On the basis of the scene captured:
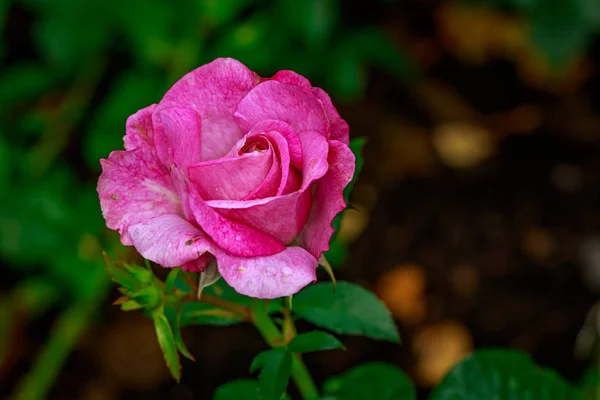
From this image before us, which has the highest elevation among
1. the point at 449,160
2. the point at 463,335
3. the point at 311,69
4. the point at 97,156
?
the point at 311,69

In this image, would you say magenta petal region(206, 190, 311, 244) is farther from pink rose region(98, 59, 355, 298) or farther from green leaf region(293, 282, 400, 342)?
green leaf region(293, 282, 400, 342)

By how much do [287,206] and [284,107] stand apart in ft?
0.32

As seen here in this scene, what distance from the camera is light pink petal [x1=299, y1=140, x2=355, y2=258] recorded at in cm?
61

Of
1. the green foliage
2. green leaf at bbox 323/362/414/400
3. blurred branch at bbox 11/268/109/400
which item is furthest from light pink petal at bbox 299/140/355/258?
blurred branch at bbox 11/268/109/400

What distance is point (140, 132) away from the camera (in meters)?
0.66

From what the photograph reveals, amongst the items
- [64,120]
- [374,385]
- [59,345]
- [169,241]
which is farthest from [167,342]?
[64,120]

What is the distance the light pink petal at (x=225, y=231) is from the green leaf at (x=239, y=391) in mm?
310

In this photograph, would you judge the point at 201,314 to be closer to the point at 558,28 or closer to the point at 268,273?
the point at 268,273

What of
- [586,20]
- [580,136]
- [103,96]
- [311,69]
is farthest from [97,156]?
[580,136]

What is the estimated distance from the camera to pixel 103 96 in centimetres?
195

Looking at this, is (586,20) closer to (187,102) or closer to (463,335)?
(463,335)

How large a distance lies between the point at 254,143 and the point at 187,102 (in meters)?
0.08

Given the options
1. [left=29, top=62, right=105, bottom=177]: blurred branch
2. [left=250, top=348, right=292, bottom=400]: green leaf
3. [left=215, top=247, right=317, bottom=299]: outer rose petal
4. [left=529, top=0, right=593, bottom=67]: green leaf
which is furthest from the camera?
[left=29, top=62, right=105, bottom=177]: blurred branch

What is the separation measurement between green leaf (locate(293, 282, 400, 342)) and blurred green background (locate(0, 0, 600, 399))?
66 cm
